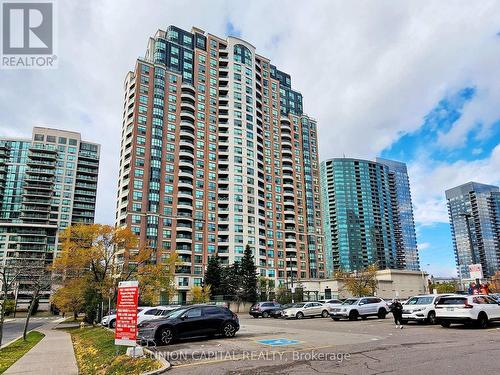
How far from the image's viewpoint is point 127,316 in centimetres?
1142

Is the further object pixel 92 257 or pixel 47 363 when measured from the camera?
pixel 92 257

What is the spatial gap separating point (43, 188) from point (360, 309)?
380 ft

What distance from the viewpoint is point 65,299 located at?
37.2 metres

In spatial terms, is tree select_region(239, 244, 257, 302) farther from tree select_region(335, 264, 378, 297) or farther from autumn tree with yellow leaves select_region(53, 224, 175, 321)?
autumn tree with yellow leaves select_region(53, 224, 175, 321)

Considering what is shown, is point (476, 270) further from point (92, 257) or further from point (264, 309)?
point (92, 257)

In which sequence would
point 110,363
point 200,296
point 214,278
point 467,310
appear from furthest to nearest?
point 214,278 < point 200,296 < point 467,310 < point 110,363

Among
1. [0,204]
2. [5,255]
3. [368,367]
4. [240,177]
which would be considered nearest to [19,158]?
[0,204]

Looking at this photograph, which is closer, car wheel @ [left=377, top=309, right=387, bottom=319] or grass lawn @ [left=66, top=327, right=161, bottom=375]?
grass lawn @ [left=66, top=327, right=161, bottom=375]

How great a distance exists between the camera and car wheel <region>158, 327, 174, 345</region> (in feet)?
47.7

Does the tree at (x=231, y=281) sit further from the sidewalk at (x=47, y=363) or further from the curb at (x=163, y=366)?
the curb at (x=163, y=366)

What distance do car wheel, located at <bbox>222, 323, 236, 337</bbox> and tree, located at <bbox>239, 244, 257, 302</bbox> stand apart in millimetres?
47914

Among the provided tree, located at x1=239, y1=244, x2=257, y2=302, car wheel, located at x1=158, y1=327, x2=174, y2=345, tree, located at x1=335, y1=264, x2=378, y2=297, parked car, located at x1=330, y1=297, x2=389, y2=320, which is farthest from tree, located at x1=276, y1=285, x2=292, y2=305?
car wheel, located at x1=158, y1=327, x2=174, y2=345

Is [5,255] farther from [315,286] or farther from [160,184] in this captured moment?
[315,286]

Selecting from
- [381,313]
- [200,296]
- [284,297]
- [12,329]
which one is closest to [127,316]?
[381,313]
